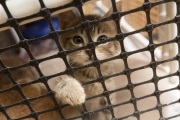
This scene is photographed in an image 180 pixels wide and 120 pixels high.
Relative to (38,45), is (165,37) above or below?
below

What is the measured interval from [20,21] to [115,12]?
207 millimetres

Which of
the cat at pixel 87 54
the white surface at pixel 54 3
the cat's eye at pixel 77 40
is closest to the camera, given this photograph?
the white surface at pixel 54 3

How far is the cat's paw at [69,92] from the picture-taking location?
2.50 feet

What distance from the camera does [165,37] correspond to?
3.27ft

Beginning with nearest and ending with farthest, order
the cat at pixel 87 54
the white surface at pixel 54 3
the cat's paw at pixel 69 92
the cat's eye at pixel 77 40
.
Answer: the white surface at pixel 54 3 → the cat's paw at pixel 69 92 → the cat at pixel 87 54 → the cat's eye at pixel 77 40

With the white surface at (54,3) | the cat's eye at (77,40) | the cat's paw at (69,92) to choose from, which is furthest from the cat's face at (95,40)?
the white surface at (54,3)

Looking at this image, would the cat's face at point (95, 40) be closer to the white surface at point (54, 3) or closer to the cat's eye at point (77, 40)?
the cat's eye at point (77, 40)

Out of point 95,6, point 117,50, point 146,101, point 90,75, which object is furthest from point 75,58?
point 95,6

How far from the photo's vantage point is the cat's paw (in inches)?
30.0

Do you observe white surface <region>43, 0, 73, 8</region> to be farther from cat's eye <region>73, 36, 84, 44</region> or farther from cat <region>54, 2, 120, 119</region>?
cat's eye <region>73, 36, 84, 44</region>

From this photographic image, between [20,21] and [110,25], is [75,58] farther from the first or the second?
[20,21]

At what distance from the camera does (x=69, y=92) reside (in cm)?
79

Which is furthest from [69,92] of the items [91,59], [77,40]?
[77,40]

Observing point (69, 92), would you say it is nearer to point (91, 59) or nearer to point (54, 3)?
point (91, 59)
